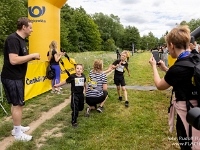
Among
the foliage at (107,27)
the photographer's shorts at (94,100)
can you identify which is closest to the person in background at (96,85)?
the photographer's shorts at (94,100)

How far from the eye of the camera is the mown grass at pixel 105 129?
150 inches

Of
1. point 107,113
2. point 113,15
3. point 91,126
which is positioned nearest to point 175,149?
point 91,126

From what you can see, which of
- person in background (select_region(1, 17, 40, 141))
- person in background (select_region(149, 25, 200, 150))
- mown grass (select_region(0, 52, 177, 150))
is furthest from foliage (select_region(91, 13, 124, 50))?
person in background (select_region(149, 25, 200, 150))

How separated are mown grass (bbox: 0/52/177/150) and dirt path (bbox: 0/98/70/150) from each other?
13 cm

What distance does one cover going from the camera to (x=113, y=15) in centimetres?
10369

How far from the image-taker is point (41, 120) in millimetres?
5160

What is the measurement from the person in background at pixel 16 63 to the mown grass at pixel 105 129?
546 mm

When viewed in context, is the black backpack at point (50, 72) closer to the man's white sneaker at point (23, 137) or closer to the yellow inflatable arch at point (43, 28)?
the yellow inflatable arch at point (43, 28)

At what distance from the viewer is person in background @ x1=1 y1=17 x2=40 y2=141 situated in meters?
3.62

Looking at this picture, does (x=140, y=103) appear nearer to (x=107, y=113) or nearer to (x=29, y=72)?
(x=107, y=113)

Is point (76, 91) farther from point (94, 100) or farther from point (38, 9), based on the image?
point (38, 9)

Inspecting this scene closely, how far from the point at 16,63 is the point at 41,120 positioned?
2.01 meters

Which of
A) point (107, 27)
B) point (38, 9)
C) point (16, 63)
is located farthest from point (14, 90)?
point (107, 27)

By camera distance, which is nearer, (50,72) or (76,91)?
(76,91)
